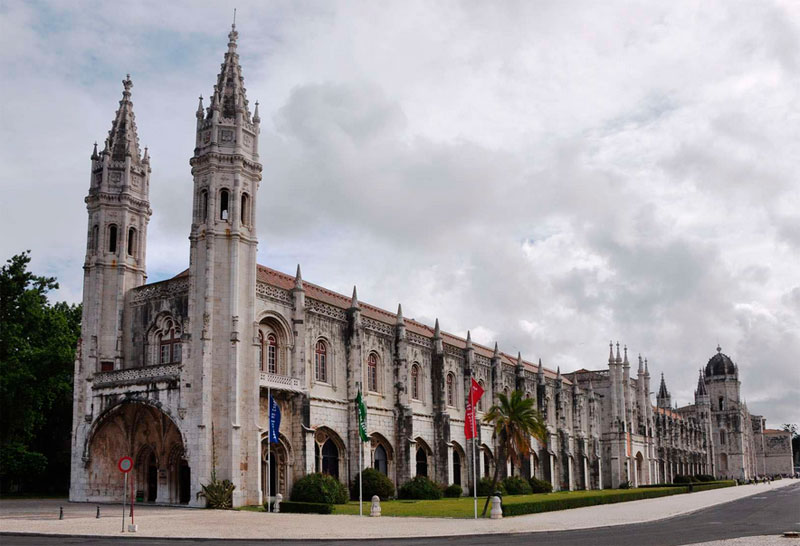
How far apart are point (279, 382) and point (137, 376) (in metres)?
7.04

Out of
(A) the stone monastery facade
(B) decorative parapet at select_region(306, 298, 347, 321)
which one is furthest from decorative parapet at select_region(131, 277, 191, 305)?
(B) decorative parapet at select_region(306, 298, 347, 321)

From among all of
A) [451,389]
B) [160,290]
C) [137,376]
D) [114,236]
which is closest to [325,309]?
[160,290]

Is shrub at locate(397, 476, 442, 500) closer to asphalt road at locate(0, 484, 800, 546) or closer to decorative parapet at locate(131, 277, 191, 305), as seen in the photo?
decorative parapet at locate(131, 277, 191, 305)

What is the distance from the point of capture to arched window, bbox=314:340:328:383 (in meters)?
46.0

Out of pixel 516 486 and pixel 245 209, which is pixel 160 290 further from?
pixel 516 486

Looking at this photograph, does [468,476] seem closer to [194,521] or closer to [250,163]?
[250,163]

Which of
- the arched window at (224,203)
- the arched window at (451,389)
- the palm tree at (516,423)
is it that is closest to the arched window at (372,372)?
the arched window at (451,389)

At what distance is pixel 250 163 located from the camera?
43.6 m

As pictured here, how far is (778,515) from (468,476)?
1027 inches

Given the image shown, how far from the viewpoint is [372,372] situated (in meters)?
51.2

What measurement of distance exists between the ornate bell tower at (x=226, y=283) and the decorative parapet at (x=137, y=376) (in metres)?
1.38

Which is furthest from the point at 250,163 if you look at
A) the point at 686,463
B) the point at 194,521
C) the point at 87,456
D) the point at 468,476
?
the point at 686,463

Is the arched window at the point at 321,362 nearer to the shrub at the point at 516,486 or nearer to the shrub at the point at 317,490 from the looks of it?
the shrub at the point at 317,490

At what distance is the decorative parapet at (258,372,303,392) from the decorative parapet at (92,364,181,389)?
4090 millimetres
